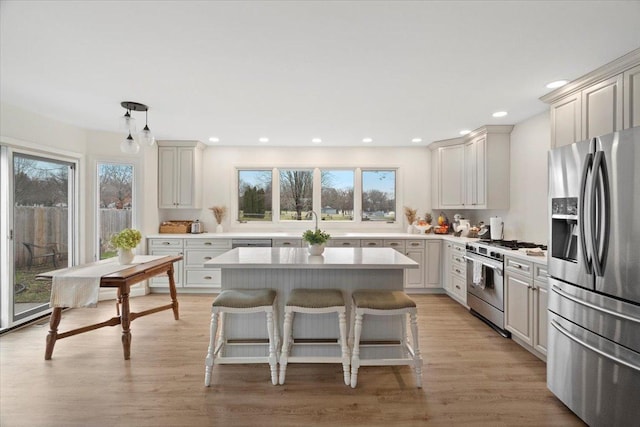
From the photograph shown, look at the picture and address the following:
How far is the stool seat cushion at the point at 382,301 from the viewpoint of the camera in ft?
7.55

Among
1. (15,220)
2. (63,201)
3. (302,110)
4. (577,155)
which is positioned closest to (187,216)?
(63,201)

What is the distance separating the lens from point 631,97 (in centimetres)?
223

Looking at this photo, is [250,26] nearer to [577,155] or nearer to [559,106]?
[577,155]

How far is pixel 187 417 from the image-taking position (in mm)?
2035

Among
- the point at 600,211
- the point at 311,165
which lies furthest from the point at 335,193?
the point at 600,211

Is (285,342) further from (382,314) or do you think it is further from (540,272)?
(540,272)

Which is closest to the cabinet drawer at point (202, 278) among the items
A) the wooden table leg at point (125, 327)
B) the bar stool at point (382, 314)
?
the wooden table leg at point (125, 327)

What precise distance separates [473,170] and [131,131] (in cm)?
440

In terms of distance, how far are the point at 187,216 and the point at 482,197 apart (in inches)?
188

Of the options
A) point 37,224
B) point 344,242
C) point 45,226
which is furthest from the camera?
point 344,242

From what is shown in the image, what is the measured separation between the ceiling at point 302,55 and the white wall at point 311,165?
1791mm

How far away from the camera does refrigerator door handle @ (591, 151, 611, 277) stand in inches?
72.3

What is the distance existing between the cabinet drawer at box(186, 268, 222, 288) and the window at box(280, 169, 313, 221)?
1525 mm

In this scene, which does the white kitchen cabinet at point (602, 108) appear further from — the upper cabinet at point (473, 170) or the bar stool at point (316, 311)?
the bar stool at point (316, 311)
